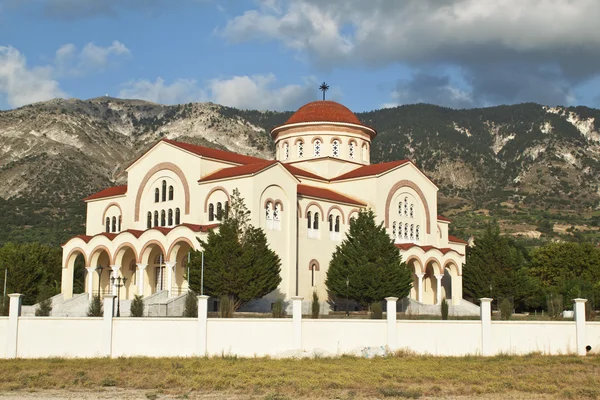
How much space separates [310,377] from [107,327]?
8.42 metres

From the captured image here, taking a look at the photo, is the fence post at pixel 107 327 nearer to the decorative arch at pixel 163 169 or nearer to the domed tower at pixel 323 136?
the decorative arch at pixel 163 169

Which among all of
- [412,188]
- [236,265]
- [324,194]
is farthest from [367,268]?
[412,188]

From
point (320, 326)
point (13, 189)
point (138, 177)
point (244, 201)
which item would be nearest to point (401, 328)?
point (320, 326)

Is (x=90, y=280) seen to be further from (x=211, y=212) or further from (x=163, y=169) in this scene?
(x=211, y=212)

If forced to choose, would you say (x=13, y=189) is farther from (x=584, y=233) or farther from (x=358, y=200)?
(x=584, y=233)

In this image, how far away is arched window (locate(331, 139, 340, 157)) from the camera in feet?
185

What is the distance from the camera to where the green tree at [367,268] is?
4481cm

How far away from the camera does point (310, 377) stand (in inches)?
861

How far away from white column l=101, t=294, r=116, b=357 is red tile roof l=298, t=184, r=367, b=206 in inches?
842

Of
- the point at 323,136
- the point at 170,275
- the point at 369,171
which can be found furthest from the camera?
the point at 323,136

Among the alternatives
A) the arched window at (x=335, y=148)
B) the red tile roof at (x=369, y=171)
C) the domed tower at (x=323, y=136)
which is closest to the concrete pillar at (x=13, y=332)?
the red tile roof at (x=369, y=171)

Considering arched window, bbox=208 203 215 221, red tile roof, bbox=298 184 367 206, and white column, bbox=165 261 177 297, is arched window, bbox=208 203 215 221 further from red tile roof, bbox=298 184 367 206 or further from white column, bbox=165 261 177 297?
red tile roof, bbox=298 184 367 206

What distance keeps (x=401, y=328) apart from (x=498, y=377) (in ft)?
21.5

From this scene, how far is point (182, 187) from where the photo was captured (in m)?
47.3
